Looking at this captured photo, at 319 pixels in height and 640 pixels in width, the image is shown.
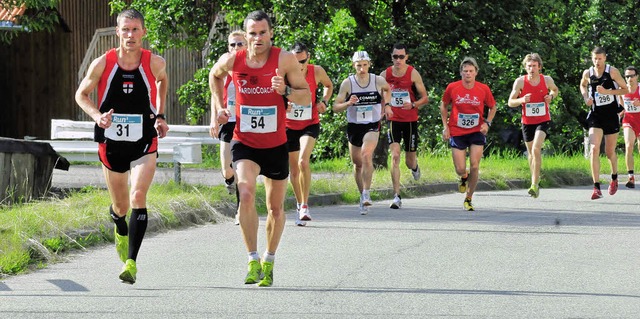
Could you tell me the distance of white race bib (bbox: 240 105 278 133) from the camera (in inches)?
366

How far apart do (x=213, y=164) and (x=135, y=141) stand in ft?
50.6

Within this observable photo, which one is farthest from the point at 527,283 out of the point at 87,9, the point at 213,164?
the point at 87,9

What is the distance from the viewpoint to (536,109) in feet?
58.2

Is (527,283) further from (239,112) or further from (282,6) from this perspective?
(282,6)

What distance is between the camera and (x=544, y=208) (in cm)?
1669

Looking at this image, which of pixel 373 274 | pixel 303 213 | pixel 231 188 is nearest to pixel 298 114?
pixel 303 213

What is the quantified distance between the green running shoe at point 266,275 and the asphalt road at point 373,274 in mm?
58

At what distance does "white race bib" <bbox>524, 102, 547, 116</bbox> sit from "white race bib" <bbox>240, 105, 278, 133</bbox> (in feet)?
29.3

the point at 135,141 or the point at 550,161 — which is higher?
the point at 135,141

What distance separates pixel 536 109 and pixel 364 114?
9.69 ft

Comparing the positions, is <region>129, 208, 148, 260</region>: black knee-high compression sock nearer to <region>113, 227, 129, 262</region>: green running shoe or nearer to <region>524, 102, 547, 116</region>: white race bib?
<region>113, 227, 129, 262</region>: green running shoe

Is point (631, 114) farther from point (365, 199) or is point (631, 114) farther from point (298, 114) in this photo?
point (298, 114)

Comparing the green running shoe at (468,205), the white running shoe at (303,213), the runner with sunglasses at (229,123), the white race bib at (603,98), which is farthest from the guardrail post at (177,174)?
the white race bib at (603,98)

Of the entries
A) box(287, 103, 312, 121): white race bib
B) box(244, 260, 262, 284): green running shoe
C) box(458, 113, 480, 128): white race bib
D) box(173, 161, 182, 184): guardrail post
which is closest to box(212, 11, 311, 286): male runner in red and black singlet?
box(244, 260, 262, 284): green running shoe
